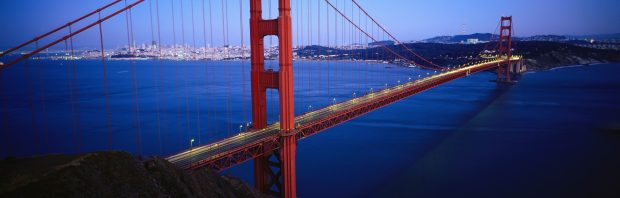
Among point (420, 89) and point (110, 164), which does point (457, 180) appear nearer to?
point (420, 89)

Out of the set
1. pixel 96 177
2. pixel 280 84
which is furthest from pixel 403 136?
pixel 96 177

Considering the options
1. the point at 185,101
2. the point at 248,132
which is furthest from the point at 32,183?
the point at 185,101

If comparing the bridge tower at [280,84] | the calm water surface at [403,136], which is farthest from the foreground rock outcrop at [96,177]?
the calm water surface at [403,136]

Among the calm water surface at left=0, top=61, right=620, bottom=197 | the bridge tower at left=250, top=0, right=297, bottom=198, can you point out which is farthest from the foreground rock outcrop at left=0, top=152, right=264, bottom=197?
the calm water surface at left=0, top=61, right=620, bottom=197

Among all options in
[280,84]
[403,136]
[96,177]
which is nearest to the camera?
[96,177]

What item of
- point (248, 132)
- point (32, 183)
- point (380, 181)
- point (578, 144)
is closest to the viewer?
point (32, 183)

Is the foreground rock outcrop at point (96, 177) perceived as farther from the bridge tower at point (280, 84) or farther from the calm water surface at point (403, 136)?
the calm water surface at point (403, 136)

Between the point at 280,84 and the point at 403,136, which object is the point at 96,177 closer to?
the point at 280,84
